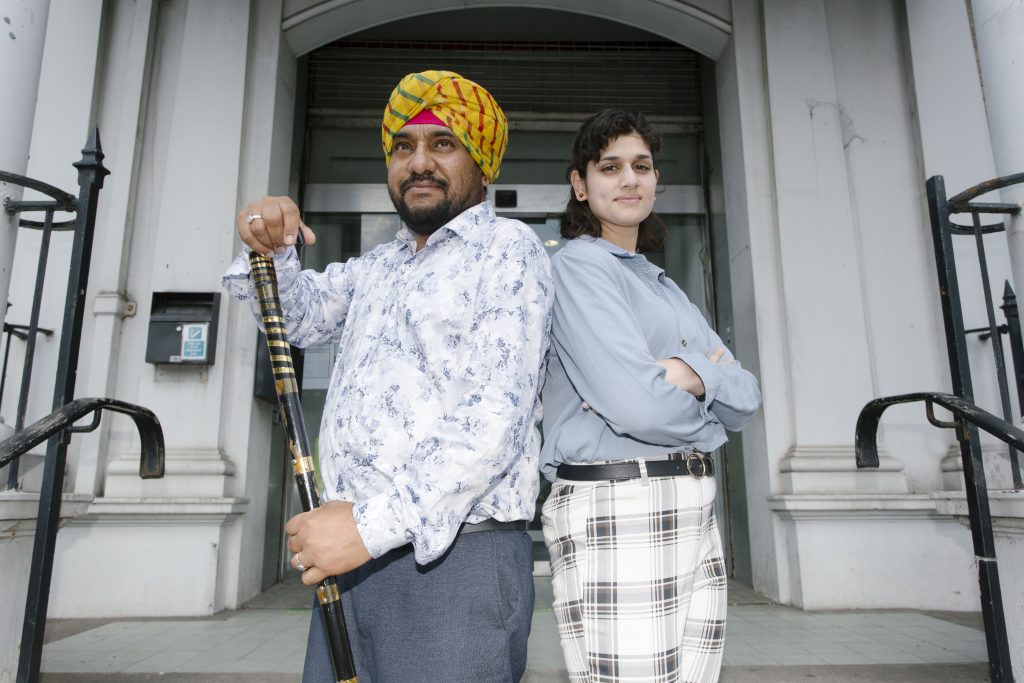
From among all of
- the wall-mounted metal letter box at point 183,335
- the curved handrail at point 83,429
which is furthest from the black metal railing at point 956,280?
the wall-mounted metal letter box at point 183,335

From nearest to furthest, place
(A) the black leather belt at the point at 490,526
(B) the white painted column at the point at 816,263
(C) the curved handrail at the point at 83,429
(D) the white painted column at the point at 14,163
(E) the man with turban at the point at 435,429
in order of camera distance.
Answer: (E) the man with turban at the point at 435,429 < (A) the black leather belt at the point at 490,526 < (C) the curved handrail at the point at 83,429 < (D) the white painted column at the point at 14,163 < (B) the white painted column at the point at 816,263

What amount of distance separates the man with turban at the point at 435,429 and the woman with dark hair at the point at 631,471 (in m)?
0.12

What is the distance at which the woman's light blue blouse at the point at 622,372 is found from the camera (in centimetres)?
141

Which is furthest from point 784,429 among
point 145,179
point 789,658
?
point 145,179

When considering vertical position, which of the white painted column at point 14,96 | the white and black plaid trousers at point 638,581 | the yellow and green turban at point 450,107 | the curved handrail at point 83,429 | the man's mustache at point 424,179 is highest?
the white painted column at point 14,96

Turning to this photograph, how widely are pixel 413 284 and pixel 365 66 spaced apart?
19.5 feet

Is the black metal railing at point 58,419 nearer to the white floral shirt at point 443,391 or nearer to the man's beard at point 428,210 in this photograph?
the white floral shirt at point 443,391

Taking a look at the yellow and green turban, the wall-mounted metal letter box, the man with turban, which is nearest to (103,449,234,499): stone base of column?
the wall-mounted metal letter box

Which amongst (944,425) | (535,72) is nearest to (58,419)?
(944,425)

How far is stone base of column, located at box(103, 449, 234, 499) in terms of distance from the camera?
14.6 ft

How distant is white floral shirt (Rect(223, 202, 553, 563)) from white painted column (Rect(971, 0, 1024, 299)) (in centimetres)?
236

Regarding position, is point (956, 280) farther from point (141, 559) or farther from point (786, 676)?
point (141, 559)

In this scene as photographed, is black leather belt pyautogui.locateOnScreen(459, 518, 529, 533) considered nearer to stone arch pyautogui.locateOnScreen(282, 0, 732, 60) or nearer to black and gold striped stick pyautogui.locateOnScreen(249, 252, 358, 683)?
black and gold striped stick pyautogui.locateOnScreen(249, 252, 358, 683)

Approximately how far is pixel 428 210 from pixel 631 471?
736mm
